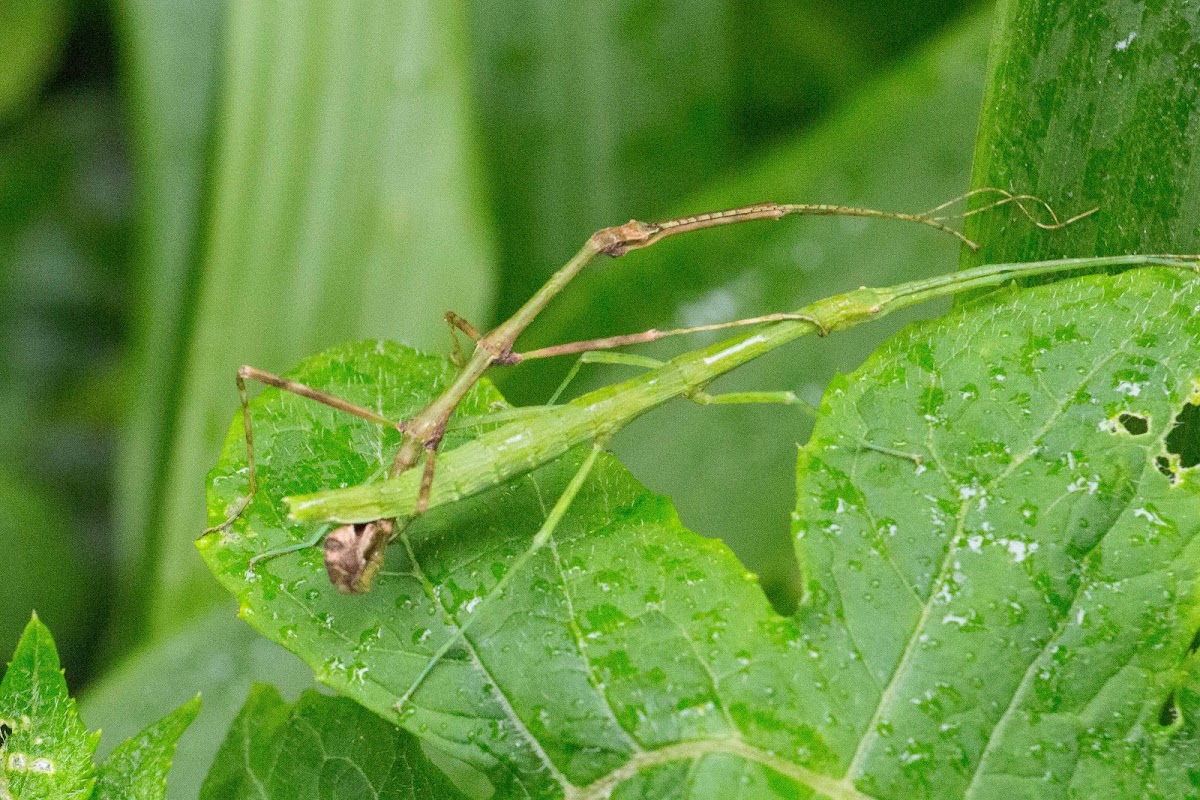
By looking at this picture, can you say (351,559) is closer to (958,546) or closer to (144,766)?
(144,766)

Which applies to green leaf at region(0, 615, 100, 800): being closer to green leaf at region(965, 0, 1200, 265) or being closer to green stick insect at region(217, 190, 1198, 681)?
green stick insect at region(217, 190, 1198, 681)

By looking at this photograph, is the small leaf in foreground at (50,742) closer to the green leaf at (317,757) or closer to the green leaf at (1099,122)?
the green leaf at (317,757)

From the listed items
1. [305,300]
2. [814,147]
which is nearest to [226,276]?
[305,300]

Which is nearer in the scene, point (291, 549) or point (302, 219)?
point (291, 549)

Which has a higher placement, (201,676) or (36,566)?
(201,676)

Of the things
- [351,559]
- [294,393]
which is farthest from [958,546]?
[294,393]
